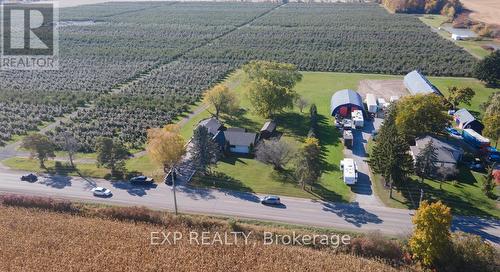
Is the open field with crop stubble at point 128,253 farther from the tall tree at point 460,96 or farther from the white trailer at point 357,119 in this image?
the tall tree at point 460,96

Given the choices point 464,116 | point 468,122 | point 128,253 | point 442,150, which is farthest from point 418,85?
point 128,253

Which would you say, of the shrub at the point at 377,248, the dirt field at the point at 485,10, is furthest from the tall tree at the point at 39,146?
the dirt field at the point at 485,10

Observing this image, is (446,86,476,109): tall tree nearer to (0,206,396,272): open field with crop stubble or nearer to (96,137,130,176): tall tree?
(0,206,396,272): open field with crop stubble

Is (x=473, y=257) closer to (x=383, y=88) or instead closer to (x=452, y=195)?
(x=452, y=195)

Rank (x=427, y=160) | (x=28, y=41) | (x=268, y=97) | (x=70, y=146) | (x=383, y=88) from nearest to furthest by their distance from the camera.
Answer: (x=427, y=160), (x=70, y=146), (x=268, y=97), (x=383, y=88), (x=28, y=41)

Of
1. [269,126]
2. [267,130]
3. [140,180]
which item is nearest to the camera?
[140,180]

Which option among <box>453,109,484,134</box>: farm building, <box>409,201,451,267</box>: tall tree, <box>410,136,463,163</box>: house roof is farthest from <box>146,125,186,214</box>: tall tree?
<box>453,109,484,134</box>: farm building

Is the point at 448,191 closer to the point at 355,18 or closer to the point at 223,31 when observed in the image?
the point at 223,31

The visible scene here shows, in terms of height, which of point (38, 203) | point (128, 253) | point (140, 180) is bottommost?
point (128, 253)
